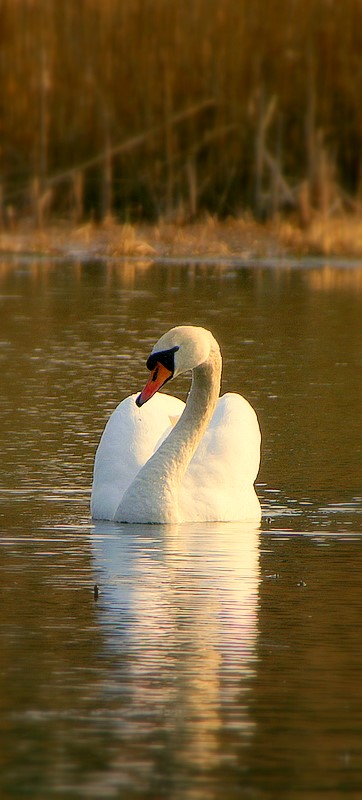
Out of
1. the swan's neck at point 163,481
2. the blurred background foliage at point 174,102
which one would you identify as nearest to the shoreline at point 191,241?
the blurred background foliage at point 174,102

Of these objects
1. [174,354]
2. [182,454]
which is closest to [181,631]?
[182,454]

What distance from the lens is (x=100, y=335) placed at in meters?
15.0

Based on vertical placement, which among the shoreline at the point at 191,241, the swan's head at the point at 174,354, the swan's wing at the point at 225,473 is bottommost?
the shoreline at the point at 191,241

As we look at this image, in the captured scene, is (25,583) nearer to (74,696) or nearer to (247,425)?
(74,696)

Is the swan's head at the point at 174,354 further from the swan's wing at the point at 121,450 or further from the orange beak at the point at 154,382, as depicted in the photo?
the swan's wing at the point at 121,450

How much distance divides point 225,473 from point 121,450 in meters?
0.46

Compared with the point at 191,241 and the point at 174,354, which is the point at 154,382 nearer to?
the point at 174,354

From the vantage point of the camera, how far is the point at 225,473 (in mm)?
8086

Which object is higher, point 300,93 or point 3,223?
point 300,93

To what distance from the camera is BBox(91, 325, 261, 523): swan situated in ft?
26.0

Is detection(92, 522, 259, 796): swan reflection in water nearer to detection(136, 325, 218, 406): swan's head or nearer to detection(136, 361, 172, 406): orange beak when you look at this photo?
detection(136, 361, 172, 406): orange beak

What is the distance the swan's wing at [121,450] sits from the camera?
8047 millimetres

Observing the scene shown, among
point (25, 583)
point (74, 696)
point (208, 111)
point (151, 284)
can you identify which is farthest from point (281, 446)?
point (208, 111)

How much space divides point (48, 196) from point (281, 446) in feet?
41.6
